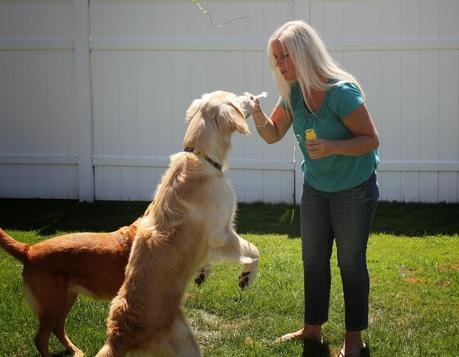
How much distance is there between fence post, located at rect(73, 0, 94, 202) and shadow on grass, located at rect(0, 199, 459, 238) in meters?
0.31

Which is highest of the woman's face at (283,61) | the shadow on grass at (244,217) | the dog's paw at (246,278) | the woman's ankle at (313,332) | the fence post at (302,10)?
the fence post at (302,10)

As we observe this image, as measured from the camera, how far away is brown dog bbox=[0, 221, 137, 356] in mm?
3904

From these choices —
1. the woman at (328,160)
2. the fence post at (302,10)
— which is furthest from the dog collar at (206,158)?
the fence post at (302,10)

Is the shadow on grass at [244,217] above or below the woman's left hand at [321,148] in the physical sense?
below

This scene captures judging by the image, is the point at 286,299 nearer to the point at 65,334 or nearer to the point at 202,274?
the point at 202,274

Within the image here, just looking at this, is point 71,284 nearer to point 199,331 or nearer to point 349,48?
point 199,331

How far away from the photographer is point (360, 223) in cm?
390

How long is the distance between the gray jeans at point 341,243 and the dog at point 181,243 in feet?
1.66

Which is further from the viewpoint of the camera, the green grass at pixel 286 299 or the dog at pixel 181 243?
the green grass at pixel 286 299

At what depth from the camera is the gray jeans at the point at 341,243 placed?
3.90m

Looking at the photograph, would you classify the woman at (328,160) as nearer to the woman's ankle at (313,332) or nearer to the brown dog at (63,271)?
the woman's ankle at (313,332)

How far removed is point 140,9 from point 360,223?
5568mm

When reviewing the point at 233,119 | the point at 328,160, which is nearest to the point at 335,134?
the point at 328,160

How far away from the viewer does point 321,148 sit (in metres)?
3.69
